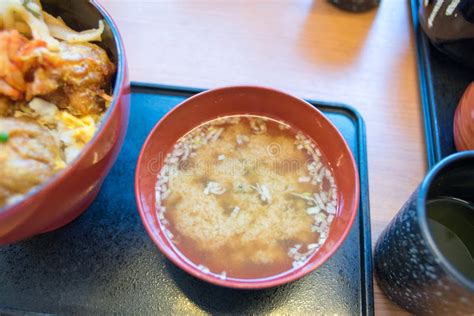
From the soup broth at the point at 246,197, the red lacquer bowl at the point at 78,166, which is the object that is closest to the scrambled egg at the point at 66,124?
the red lacquer bowl at the point at 78,166

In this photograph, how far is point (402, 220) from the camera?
72 cm

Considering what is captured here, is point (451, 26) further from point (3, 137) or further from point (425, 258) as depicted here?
point (3, 137)

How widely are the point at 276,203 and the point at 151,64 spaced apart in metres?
0.55

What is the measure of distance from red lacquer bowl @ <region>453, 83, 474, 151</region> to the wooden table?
9 cm

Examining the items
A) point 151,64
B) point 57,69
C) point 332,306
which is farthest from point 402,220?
point 151,64

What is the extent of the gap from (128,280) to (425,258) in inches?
21.3

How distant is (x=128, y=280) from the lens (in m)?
0.82

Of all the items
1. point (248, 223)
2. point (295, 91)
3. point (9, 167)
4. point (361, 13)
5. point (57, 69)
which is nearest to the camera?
point (9, 167)

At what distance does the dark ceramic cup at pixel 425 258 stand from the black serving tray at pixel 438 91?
24 centimetres

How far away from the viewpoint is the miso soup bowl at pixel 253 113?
0.74 meters

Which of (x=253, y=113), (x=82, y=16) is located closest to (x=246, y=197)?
(x=253, y=113)

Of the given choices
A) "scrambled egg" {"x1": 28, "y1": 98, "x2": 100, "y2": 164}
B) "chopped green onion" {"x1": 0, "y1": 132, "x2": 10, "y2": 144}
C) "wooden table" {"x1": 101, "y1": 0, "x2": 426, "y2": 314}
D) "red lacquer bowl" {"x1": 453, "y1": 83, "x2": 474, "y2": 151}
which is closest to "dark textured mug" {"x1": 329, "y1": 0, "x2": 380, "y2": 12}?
"wooden table" {"x1": 101, "y1": 0, "x2": 426, "y2": 314}

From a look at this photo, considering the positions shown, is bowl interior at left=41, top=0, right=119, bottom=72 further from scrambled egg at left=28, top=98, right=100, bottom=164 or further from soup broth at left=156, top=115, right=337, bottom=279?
soup broth at left=156, top=115, right=337, bottom=279

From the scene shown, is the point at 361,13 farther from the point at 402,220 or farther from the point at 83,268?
the point at 83,268
